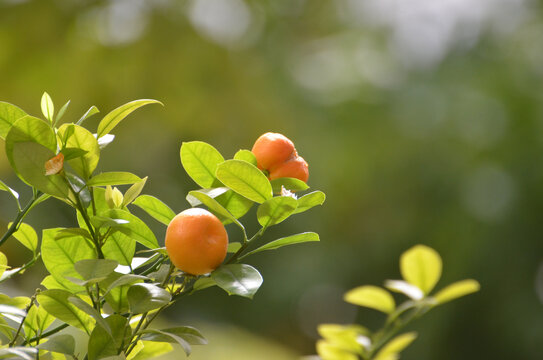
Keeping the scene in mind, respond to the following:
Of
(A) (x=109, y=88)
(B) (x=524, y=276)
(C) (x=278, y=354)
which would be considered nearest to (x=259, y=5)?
(A) (x=109, y=88)

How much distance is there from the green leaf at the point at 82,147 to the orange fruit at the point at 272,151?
0.06 meters

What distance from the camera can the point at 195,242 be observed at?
0.19 m

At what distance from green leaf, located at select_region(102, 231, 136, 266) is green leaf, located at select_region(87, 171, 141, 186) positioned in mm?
24

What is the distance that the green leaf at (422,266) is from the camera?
373 mm

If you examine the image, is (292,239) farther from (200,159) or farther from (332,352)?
(332,352)

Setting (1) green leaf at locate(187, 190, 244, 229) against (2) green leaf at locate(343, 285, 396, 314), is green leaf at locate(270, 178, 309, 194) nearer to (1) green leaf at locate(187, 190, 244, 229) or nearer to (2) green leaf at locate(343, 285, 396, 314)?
(1) green leaf at locate(187, 190, 244, 229)

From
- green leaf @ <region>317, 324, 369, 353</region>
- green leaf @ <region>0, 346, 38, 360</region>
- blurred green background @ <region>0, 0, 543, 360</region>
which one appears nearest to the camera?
green leaf @ <region>0, 346, 38, 360</region>

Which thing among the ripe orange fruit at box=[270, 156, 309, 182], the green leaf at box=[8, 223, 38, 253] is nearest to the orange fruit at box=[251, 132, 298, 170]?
the ripe orange fruit at box=[270, 156, 309, 182]

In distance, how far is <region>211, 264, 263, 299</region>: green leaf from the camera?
18 cm

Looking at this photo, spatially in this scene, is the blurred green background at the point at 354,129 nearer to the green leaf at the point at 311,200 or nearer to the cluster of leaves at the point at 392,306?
the cluster of leaves at the point at 392,306

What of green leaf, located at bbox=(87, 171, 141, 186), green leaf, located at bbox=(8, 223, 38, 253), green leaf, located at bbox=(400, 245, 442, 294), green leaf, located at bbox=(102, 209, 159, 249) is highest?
green leaf, located at bbox=(400, 245, 442, 294)

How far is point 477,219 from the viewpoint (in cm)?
253

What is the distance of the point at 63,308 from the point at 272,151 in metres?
0.10

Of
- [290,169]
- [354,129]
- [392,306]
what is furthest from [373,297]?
[354,129]
